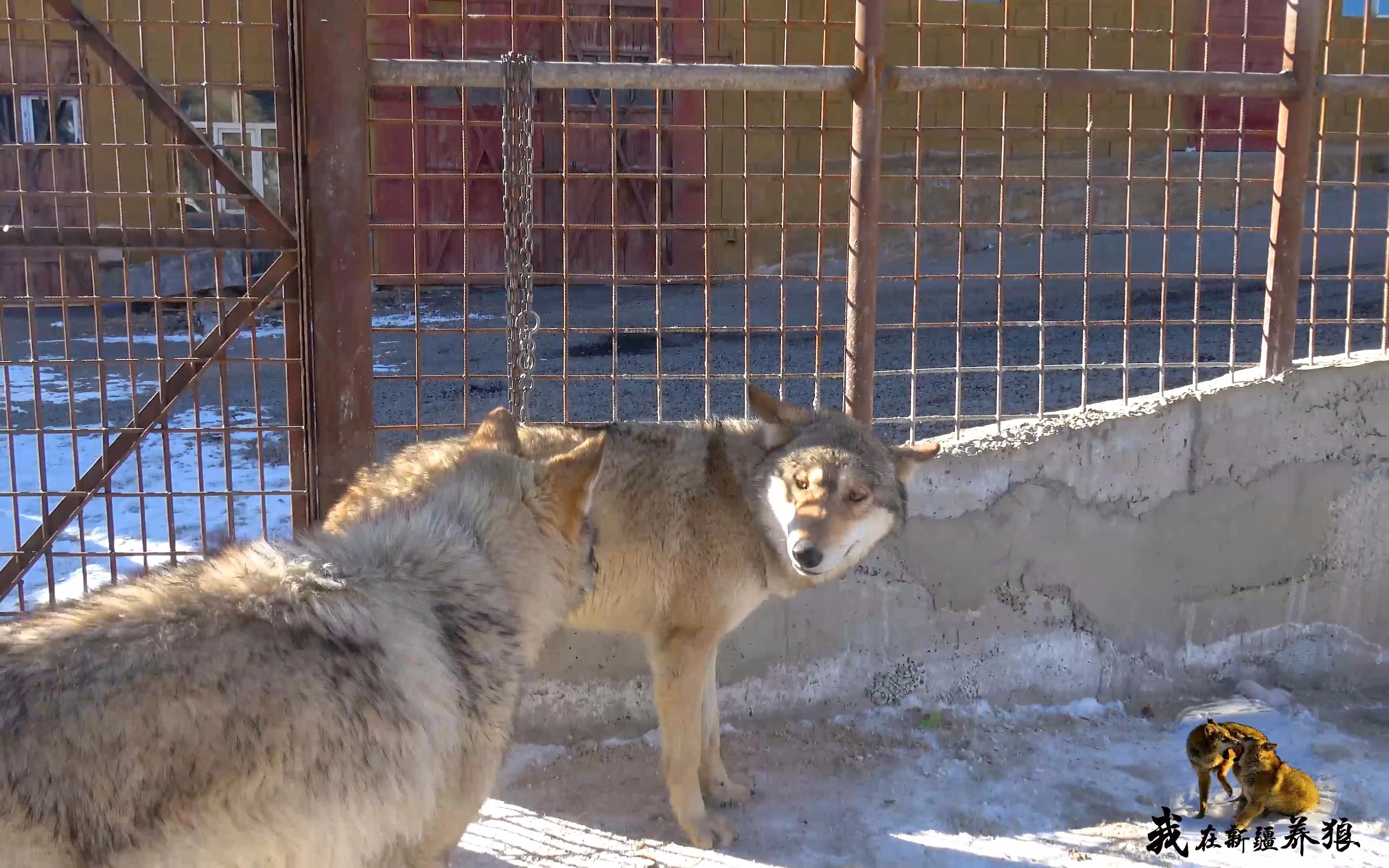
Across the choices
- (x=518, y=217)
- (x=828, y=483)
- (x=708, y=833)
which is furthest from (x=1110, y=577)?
(x=518, y=217)

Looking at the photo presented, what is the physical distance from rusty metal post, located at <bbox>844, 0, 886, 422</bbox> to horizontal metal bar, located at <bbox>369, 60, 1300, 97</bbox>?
88 mm

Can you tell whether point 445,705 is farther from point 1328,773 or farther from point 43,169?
point 43,169

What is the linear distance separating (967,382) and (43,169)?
10.9m

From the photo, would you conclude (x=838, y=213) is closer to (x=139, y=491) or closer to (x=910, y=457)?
(x=910, y=457)

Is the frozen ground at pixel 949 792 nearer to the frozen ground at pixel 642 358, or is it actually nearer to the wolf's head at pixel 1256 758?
the wolf's head at pixel 1256 758

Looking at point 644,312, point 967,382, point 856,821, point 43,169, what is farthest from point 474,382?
point 856,821

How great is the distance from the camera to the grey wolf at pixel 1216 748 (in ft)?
13.4

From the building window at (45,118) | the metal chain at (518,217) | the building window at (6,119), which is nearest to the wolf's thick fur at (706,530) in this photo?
the metal chain at (518,217)

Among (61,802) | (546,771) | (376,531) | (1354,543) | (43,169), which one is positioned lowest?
(546,771)

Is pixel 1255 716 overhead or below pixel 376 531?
below

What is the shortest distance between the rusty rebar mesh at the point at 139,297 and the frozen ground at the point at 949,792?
Result: 1.55 metres

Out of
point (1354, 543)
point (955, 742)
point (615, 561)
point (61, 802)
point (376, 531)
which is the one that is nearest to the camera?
point (61, 802)

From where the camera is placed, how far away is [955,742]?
4855 mm

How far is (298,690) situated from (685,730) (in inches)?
76.1
